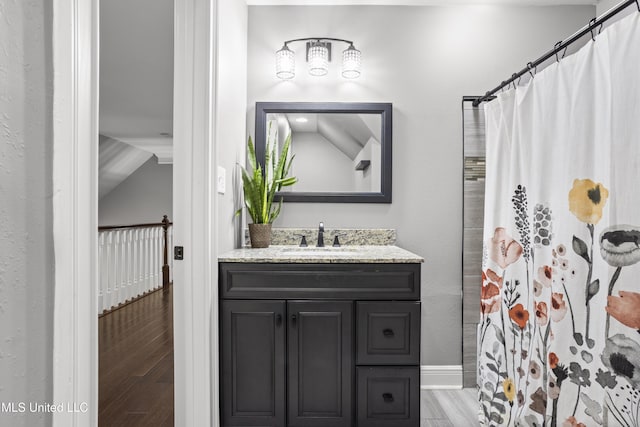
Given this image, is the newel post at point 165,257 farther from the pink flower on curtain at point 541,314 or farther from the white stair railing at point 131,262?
the pink flower on curtain at point 541,314

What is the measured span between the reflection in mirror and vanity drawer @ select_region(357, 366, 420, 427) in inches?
45.4

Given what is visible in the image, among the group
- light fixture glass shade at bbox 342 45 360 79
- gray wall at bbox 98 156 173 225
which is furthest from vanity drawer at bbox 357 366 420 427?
gray wall at bbox 98 156 173 225

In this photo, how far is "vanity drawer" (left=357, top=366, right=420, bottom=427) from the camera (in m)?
1.82

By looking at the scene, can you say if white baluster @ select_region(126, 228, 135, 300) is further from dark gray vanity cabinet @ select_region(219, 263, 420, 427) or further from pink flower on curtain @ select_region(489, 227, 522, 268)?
pink flower on curtain @ select_region(489, 227, 522, 268)

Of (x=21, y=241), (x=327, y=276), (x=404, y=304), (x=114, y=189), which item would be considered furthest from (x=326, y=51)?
(x=114, y=189)

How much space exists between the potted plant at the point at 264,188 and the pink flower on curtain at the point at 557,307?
1475mm

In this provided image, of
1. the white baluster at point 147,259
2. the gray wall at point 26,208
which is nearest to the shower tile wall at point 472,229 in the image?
the gray wall at point 26,208

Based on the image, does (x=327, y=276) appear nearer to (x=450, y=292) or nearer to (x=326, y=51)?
(x=450, y=292)

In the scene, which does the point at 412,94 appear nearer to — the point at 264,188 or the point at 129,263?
the point at 264,188

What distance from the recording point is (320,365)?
1831 millimetres

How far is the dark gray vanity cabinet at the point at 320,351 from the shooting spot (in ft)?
5.98

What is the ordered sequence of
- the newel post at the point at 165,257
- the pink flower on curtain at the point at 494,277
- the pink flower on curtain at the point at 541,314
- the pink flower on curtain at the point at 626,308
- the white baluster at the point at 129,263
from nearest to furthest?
the pink flower on curtain at the point at 626,308 → the pink flower on curtain at the point at 541,314 → the pink flower on curtain at the point at 494,277 → the white baluster at the point at 129,263 → the newel post at the point at 165,257

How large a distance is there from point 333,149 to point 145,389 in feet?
6.24

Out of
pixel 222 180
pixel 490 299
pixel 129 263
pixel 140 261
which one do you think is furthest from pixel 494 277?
pixel 140 261
